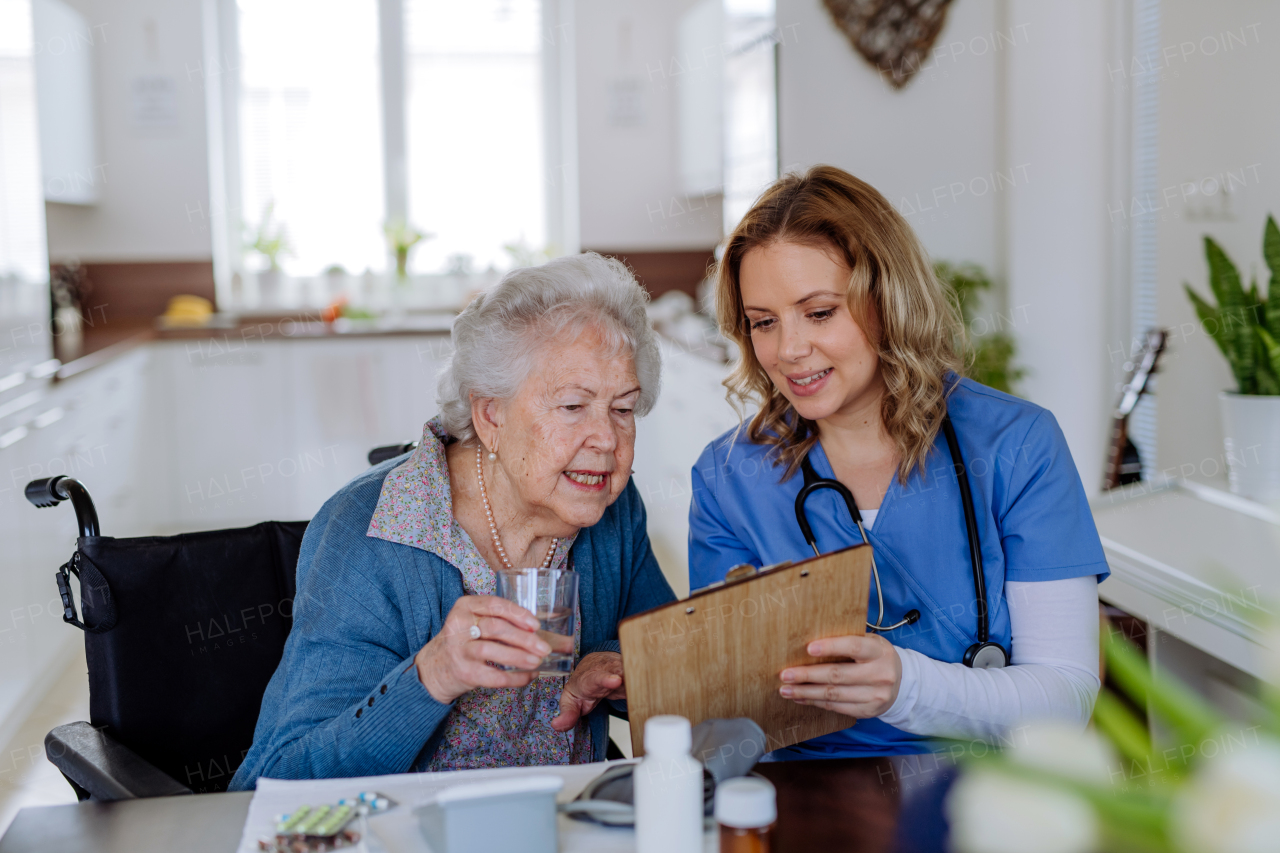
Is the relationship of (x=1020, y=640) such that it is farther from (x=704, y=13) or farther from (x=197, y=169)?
(x=197, y=169)

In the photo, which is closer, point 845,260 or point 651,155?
point 845,260

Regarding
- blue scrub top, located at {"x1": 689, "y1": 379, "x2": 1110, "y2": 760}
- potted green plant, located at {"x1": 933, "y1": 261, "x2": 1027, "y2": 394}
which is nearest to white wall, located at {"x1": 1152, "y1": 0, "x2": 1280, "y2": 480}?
potted green plant, located at {"x1": 933, "y1": 261, "x2": 1027, "y2": 394}

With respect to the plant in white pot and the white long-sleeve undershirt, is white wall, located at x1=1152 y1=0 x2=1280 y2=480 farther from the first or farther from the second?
the white long-sleeve undershirt

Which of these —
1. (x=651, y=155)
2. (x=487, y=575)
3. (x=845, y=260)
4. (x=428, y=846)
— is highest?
(x=651, y=155)

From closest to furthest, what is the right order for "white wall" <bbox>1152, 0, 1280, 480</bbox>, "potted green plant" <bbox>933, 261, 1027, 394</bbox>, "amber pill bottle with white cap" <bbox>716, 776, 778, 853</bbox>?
"amber pill bottle with white cap" <bbox>716, 776, 778, 853</bbox> < "white wall" <bbox>1152, 0, 1280, 480</bbox> < "potted green plant" <bbox>933, 261, 1027, 394</bbox>

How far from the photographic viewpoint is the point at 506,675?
1.06 metres

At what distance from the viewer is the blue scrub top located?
1.35m

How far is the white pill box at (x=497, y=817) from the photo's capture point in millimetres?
834

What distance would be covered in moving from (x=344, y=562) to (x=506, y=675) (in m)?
0.34

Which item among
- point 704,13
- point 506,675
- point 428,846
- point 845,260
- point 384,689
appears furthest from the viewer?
point 704,13

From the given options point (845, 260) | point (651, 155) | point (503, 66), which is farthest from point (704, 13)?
point (845, 260)

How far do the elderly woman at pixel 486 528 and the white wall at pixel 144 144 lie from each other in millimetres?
4731

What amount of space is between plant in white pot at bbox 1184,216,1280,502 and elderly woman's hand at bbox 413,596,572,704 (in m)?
1.77

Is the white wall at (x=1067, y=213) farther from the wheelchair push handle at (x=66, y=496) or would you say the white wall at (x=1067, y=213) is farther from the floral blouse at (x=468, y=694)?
the wheelchair push handle at (x=66, y=496)
